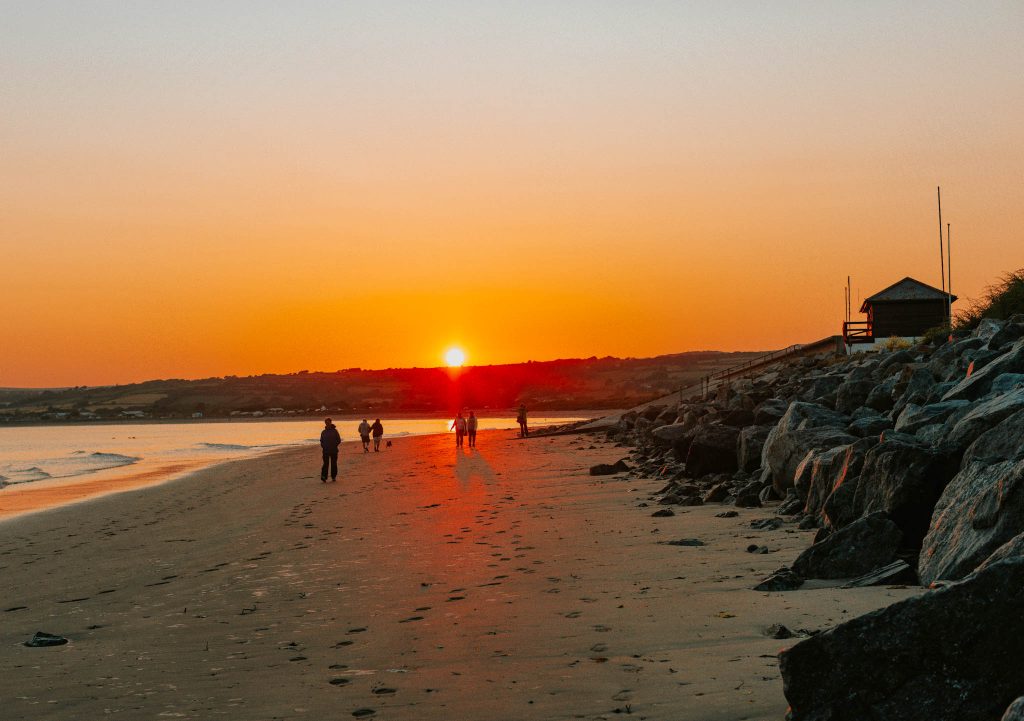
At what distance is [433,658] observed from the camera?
680cm

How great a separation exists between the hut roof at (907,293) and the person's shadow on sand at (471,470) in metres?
23.7

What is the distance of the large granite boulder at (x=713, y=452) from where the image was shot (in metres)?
17.1

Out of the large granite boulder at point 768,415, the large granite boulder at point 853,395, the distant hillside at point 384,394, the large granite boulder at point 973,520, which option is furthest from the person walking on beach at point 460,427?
the distant hillside at point 384,394

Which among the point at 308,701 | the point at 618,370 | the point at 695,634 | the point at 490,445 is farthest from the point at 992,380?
the point at 618,370

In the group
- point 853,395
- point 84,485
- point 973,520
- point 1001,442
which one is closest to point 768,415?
point 853,395

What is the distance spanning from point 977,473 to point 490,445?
114 ft

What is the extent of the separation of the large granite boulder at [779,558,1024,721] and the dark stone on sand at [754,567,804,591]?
11.3ft

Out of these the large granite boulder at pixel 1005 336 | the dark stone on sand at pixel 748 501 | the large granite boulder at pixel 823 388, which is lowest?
the dark stone on sand at pixel 748 501

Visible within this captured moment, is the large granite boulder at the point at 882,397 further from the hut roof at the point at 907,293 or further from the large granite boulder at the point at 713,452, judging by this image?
the hut roof at the point at 907,293

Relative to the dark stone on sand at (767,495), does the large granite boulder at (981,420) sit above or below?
above

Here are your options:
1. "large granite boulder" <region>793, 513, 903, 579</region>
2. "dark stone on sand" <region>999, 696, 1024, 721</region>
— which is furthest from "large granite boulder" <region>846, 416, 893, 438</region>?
"dark stone on sand" <region>999, 696, 1024, 721</region>

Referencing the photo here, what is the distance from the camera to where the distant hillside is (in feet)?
521

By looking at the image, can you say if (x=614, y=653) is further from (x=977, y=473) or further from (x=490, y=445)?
(x=490, y=445)

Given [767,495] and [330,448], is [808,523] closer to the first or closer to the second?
[767,495]
